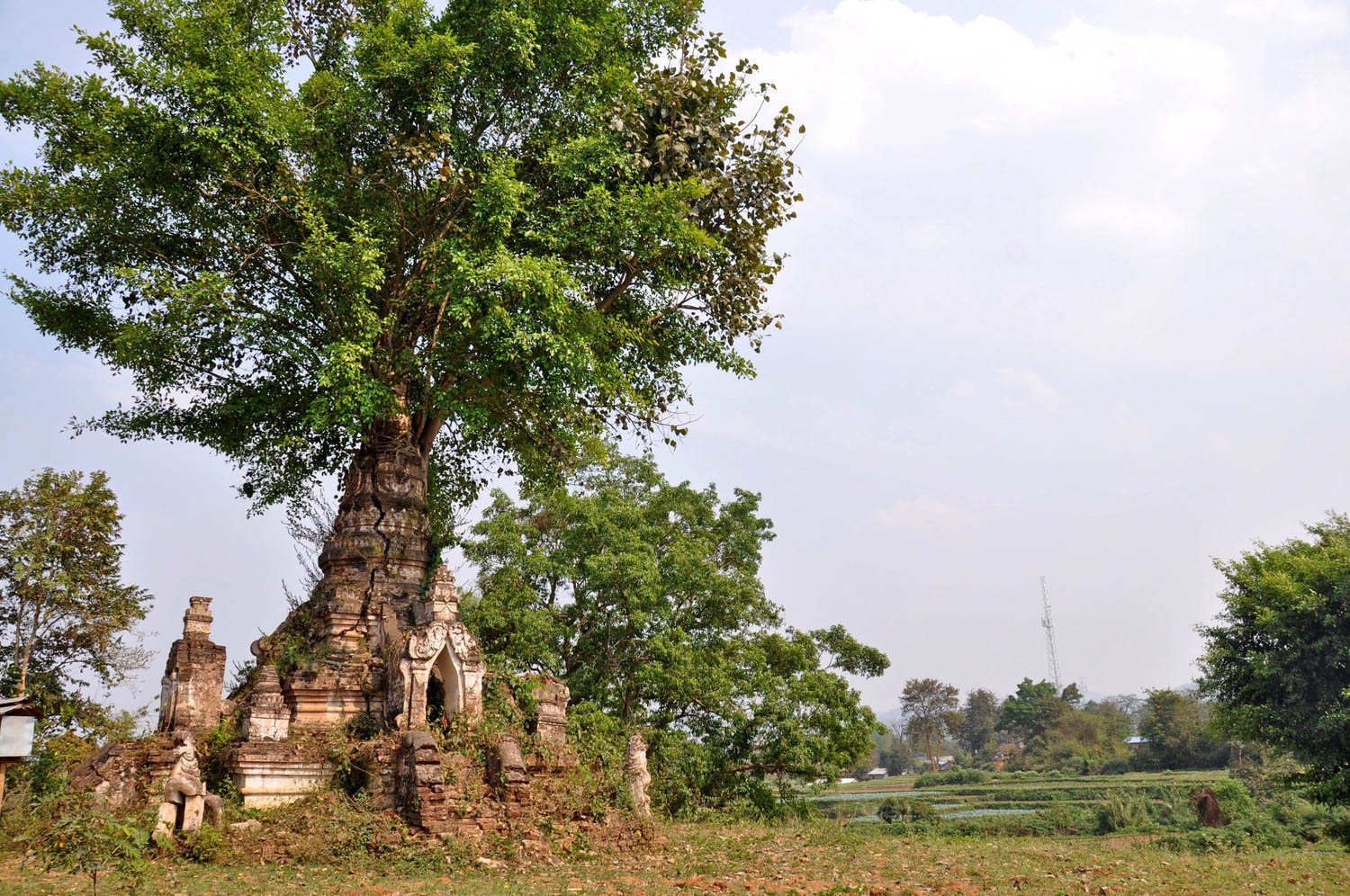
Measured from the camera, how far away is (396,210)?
14.7 metres

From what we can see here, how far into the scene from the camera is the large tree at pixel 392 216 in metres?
13.3

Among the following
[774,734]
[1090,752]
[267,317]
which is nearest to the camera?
[267,317]

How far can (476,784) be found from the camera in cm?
1196

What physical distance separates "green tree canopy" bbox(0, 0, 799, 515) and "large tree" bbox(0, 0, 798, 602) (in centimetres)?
5

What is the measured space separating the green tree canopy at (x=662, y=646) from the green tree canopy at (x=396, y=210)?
16.1 feet

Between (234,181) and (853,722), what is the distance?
16750 millimetres

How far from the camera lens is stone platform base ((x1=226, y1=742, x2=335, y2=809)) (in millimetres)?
12164

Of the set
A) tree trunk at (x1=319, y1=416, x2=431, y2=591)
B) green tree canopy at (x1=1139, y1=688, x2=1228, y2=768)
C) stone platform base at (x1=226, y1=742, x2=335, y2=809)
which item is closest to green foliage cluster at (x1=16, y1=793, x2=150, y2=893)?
stone platform base at (x1=226, y1=742, x2=335, y2=809)

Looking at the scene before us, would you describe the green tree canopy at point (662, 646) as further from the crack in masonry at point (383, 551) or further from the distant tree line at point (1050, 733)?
the distant tree line at point (1050, 733)

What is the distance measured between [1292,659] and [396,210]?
2153cm

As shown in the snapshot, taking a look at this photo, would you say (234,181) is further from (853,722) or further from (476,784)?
(853,722)

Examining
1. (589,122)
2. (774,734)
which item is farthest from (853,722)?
(589,122)

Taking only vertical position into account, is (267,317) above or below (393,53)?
below

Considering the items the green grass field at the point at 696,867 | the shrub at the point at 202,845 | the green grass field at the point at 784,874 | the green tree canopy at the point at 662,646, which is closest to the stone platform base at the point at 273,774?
the green grass field at the point at 696,867
